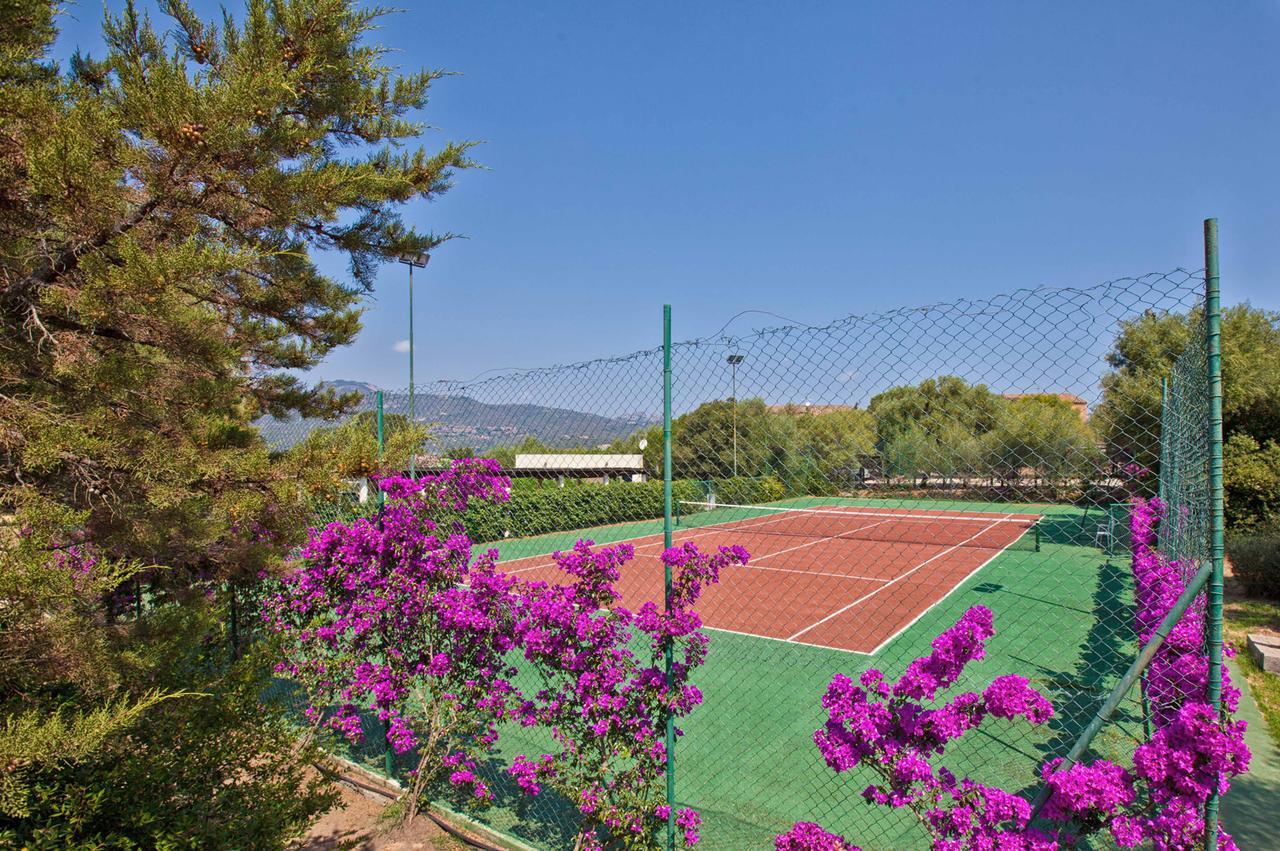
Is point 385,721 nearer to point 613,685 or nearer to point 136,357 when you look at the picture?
point 613,685

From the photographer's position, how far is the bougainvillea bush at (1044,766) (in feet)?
5.87

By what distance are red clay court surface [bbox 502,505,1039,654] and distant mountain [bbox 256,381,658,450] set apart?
872 millimetres

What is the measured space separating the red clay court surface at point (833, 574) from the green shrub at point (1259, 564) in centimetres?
282

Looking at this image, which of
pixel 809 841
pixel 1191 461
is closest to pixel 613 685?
pixel 809 841

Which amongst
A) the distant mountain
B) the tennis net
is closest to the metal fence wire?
the distant mountain

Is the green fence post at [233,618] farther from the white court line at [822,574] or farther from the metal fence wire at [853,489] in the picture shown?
the white court line at [822,574]

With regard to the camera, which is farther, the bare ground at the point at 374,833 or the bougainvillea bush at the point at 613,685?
the bare ground at the point at 374,833

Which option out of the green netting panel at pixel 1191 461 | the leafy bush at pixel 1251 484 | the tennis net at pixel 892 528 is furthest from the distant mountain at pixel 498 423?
the leafy bush at pixel 1251 484

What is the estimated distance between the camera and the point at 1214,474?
1.77m

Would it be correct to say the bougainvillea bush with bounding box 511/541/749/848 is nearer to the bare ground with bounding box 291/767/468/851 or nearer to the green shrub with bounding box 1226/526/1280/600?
the bare ground with bounding box 291/767/468/851

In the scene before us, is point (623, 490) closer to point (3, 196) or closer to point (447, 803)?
point (447, 803)

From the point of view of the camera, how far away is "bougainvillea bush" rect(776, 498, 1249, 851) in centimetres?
179

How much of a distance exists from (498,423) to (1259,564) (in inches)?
429

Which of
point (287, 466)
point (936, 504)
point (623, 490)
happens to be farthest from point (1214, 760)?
point (623, 490)
